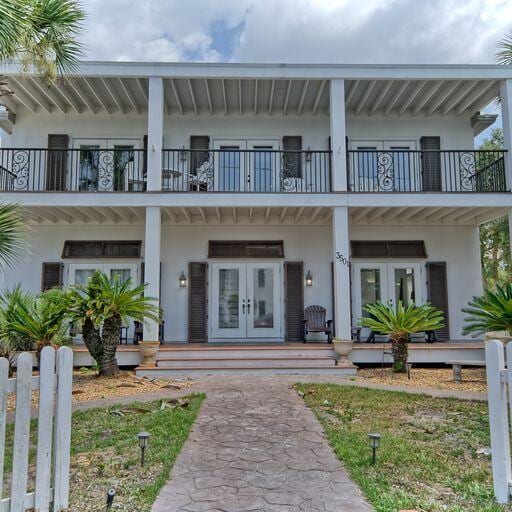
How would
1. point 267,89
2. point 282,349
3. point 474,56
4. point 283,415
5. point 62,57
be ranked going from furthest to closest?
point 474,56, point 267,89, point 282,349, point 62,57, point 283,415

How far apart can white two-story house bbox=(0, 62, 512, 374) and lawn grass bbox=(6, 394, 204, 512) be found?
564 cm

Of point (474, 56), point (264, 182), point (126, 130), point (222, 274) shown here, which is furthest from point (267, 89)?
point (474, 56)

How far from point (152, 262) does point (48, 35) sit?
483cm

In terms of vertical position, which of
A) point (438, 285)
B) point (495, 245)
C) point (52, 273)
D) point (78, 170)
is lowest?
point (438, 285)

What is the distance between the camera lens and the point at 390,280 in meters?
12.3

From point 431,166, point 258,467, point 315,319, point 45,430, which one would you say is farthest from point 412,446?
point 431,166

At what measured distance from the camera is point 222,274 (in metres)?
12.1

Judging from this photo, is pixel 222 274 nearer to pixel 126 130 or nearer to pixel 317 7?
pixel 126 130

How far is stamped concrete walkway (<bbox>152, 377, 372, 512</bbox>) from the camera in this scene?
10.8ft

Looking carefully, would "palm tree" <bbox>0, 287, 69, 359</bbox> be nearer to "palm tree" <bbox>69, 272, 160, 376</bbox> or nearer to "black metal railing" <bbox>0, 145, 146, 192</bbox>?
"palm tree" <bbox>69, 272, 160, 376</bbox>

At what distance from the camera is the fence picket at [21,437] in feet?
9.61

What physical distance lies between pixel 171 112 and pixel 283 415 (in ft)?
30.8

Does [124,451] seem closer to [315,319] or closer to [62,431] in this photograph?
[62,431]

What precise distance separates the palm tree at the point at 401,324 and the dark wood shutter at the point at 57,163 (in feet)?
29.5
